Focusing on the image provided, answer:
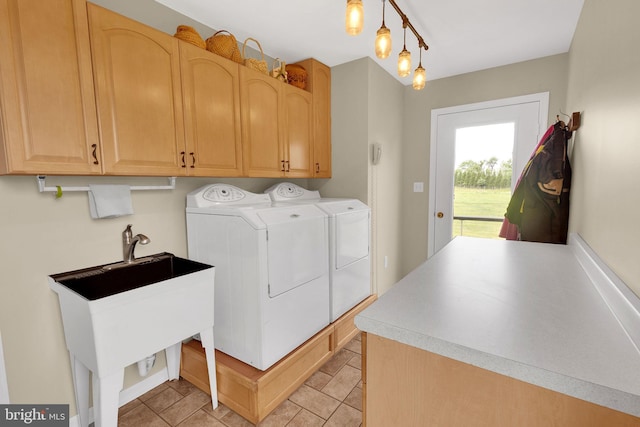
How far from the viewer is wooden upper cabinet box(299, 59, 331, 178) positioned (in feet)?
8.58

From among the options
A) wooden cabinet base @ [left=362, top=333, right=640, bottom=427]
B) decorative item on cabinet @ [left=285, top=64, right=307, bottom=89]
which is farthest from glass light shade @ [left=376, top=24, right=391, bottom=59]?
decorative item on cabinet @ [left=285, top=64, right=307, bottom=89]

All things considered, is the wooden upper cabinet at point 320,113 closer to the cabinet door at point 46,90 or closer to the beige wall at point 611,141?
the cabinet door at point 46,90

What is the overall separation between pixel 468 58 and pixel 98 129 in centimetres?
292

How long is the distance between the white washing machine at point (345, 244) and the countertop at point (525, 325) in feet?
3.83

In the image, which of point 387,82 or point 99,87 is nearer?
point 99,87

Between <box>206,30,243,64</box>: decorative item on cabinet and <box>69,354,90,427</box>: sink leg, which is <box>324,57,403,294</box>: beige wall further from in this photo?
<box>69,354,90,427</box>: sink leg

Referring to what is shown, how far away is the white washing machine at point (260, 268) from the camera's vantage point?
1655 millimetres

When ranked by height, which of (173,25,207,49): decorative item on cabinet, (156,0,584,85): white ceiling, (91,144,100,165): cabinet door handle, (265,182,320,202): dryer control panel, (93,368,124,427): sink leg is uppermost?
(156,0,584,85): white ceiling

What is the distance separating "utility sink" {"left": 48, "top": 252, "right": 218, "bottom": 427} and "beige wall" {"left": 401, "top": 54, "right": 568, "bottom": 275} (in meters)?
2.47

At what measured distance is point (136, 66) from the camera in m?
1.48

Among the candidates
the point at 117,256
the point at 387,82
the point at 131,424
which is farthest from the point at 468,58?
the point at 131,424

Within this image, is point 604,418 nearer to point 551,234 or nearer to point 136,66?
point 551,234

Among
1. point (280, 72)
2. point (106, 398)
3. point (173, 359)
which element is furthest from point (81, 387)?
point (280, 72)

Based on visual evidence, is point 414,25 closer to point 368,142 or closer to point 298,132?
point 368,142
